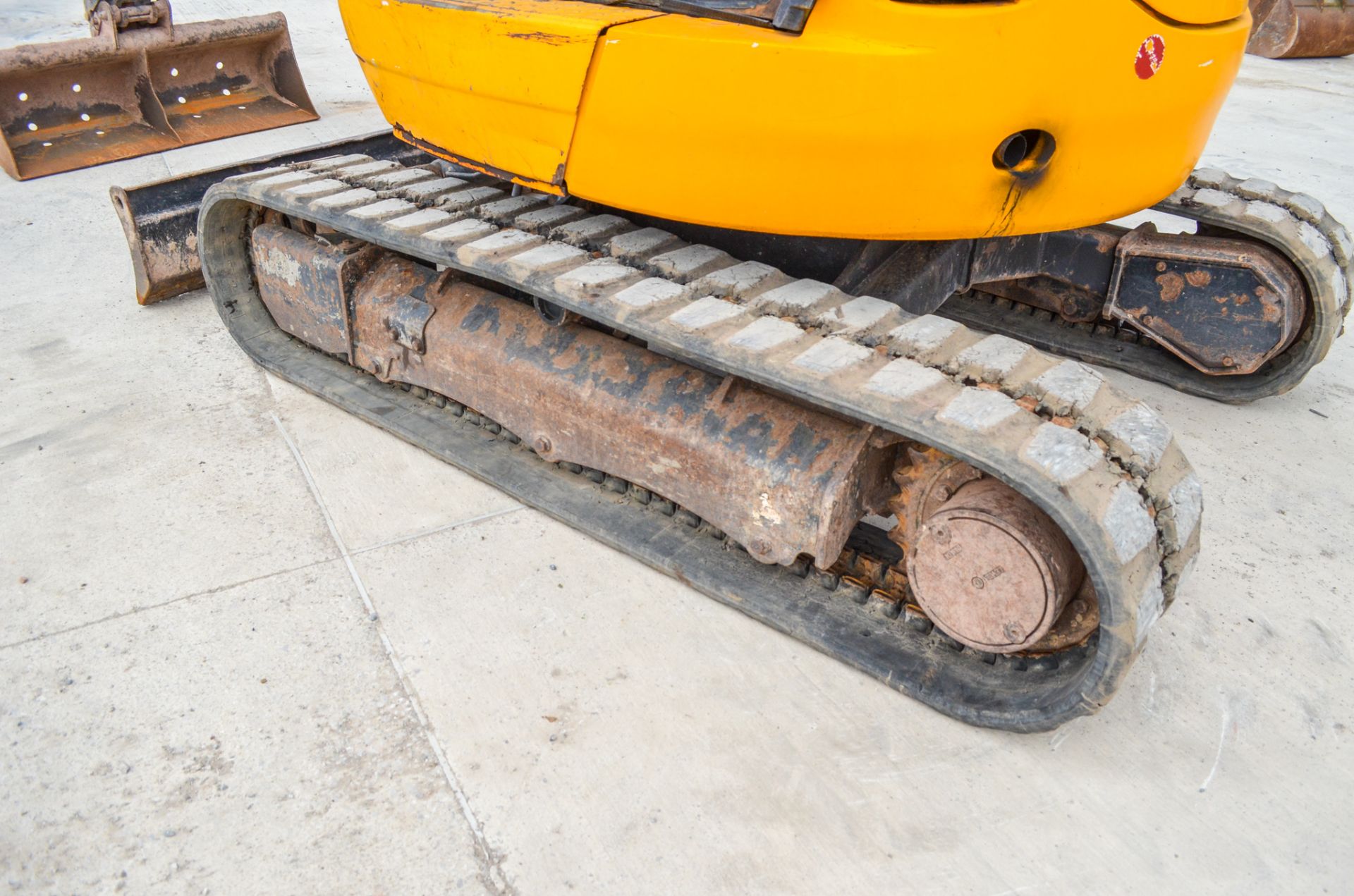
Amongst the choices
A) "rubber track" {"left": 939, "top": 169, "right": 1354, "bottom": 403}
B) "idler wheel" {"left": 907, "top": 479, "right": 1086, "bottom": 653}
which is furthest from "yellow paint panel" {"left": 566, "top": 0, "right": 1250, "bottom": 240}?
"rubber track" {"left": 939, "top": 169, "right": 1354, "bottom": 403}

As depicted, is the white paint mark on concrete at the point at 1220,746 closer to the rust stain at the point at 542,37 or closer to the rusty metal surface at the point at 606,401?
the rusty metal surface at the point at 606,401

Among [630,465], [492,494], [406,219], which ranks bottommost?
[492,494]

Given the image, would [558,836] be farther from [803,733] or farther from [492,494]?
[492,494]

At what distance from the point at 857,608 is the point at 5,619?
76.9 inches

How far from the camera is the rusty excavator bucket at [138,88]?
4.96 meters

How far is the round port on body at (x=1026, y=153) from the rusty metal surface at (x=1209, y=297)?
125cm

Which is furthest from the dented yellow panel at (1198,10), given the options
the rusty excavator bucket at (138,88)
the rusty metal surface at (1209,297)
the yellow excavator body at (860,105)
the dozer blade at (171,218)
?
Result: the rusty excavator bucket at (138,88)

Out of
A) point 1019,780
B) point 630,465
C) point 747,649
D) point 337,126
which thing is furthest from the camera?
point 337,126

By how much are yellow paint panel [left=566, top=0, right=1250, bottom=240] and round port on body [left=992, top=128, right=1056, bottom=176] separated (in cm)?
2

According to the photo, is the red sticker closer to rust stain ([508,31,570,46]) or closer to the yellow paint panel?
Answer: the yellow paint panel

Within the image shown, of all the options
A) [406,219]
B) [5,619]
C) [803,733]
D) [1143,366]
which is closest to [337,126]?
[406,219]

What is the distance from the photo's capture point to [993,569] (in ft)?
6.45

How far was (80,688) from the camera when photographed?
83.7 inches

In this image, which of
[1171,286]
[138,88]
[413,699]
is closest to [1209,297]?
[1171,286]
